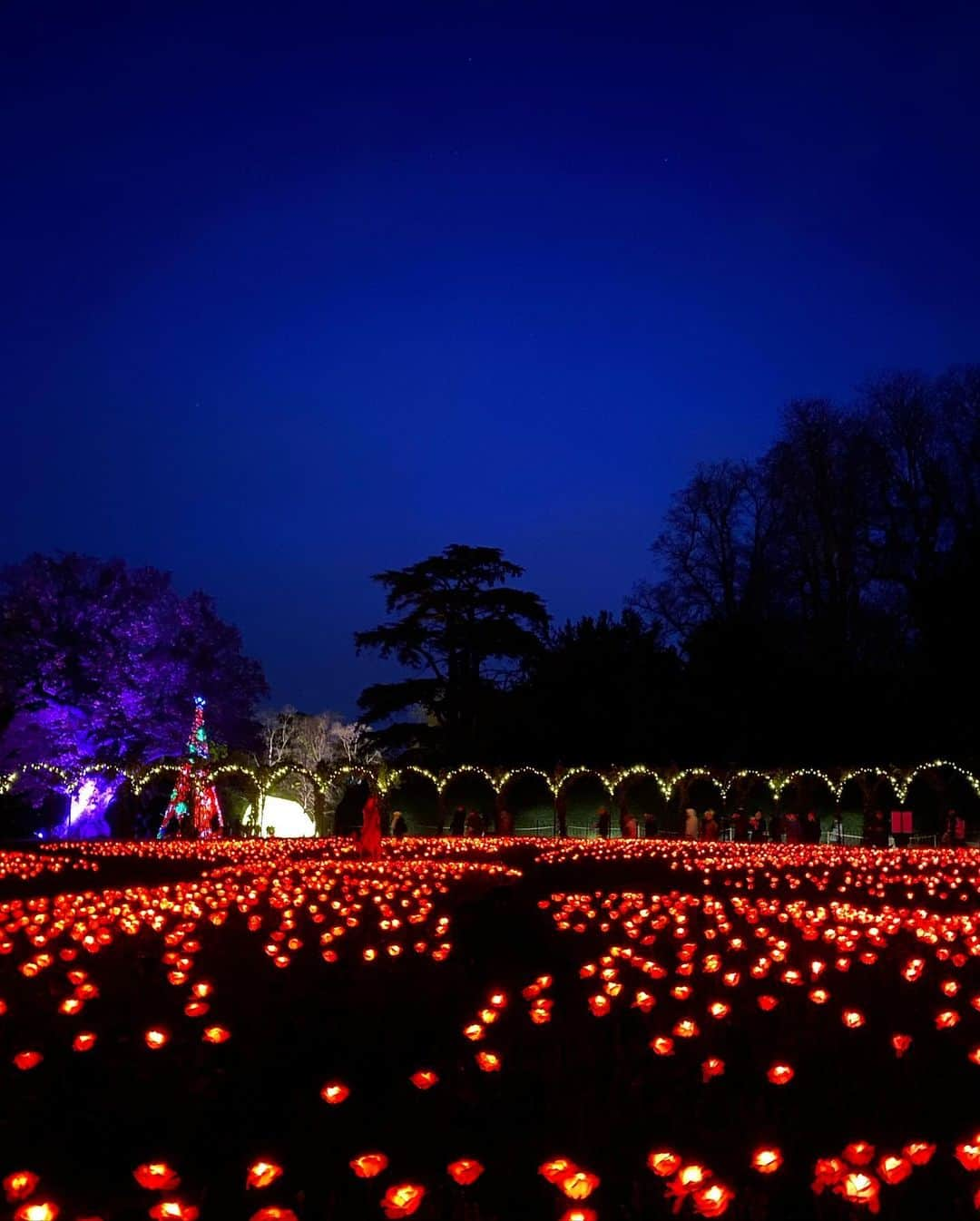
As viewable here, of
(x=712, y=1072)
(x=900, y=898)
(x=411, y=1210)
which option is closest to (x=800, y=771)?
(x=900, y=898)

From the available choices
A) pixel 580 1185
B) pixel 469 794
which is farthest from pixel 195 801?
pixel 580 1185

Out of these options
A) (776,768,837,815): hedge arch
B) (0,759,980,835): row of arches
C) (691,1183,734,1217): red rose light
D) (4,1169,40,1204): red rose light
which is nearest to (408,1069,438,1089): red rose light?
(691,1183,734,1217): red rose light

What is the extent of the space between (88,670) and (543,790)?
45.5 ft

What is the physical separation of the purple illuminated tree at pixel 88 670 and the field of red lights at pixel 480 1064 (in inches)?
947

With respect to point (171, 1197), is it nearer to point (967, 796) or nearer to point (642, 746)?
point (967, 796)

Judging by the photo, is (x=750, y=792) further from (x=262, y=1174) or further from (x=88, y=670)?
(x=262, y=1174)

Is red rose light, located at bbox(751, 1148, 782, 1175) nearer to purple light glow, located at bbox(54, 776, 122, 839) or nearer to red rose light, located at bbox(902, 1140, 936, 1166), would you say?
red rose light, located at bbox(902, 1140, 936, 1166)

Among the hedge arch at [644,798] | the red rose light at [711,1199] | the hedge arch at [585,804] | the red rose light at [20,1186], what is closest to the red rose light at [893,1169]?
the red rose light at [711,1199]

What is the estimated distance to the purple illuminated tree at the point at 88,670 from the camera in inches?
1266

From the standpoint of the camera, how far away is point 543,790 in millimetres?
36375

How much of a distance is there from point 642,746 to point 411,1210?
33.1 meters

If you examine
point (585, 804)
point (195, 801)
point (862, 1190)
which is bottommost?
point (862, 1190)

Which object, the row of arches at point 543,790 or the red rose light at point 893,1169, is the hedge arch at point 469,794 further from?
the red rose light at point 893,1169

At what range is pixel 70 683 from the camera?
107ft
